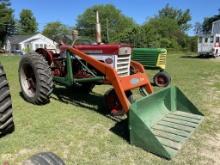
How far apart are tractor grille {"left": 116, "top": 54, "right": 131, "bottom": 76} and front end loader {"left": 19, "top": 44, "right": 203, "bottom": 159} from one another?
0.02 metres

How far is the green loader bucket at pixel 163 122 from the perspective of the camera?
3.51 m

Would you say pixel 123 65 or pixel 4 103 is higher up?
pixel 123 65

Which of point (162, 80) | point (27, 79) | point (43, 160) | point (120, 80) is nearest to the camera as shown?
point (43, 160)

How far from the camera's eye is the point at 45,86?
5.06 m

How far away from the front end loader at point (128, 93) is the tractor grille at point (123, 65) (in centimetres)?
2

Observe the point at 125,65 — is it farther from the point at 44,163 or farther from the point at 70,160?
the point at 44,163

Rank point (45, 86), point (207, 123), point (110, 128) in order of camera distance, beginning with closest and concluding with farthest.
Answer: point (110, 128)
point (207, 123)
point (45, 86)

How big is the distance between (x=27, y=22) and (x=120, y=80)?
191ft

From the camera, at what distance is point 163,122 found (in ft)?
14.3

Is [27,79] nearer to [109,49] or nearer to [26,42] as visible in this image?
[109,49]

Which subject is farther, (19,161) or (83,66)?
(83,66)

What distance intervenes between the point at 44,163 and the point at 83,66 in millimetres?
3292

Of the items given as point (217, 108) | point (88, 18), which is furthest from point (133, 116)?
point (88, 18)

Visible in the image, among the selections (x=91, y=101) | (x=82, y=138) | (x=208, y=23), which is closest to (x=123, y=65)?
(x=91, y=101)
